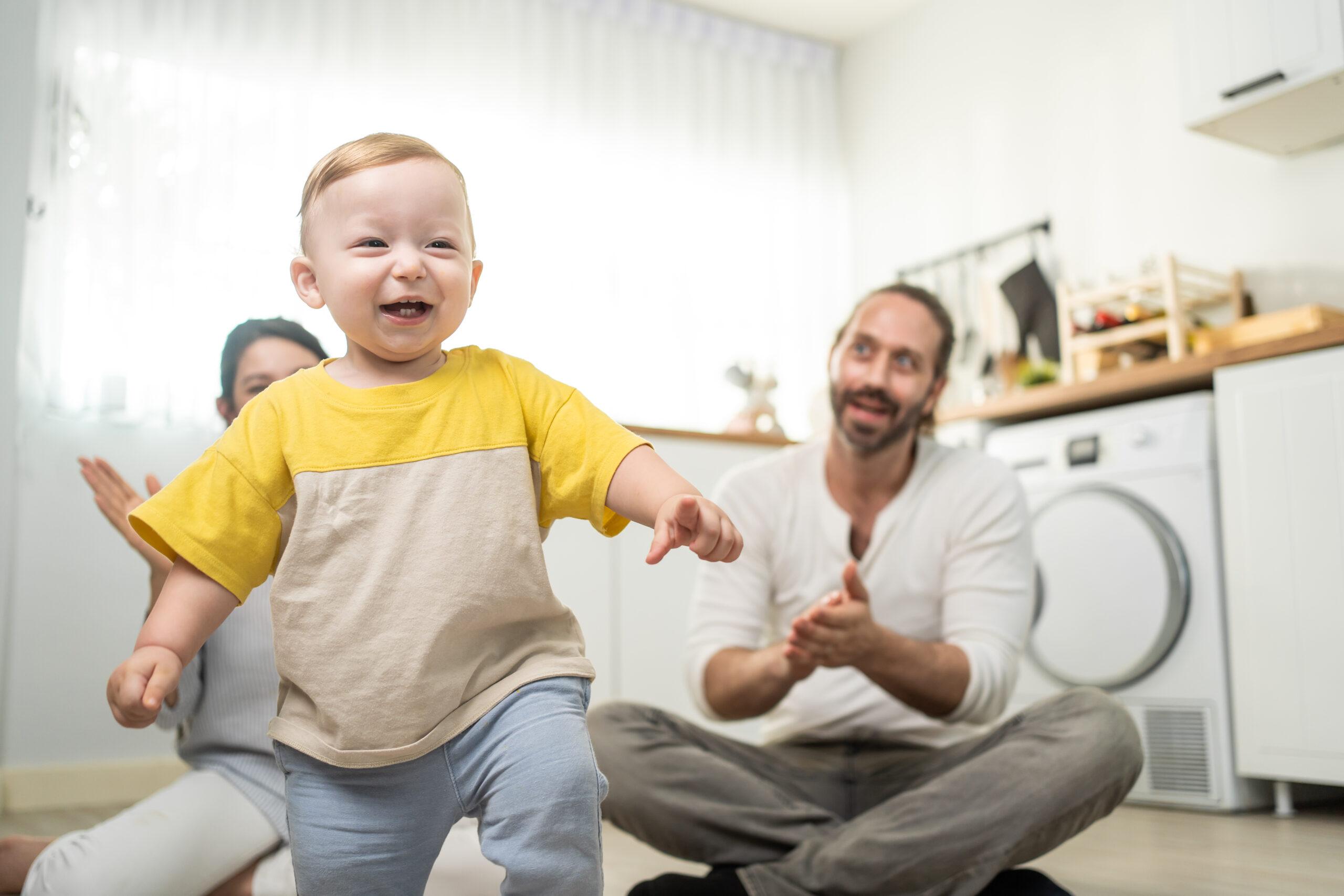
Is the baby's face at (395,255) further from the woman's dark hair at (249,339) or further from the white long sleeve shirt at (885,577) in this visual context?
the white long sleeve shirt at (885,577)

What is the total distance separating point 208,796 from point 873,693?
2.77 feet

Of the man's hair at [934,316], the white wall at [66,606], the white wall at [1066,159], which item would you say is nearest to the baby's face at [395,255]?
the man's hair at [934,316]

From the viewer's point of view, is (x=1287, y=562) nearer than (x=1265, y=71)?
Yes

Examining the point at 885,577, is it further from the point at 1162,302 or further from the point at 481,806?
the point at 1162,302

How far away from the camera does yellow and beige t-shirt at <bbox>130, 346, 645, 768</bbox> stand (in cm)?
72

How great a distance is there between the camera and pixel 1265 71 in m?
2.33

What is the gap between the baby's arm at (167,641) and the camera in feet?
2.16

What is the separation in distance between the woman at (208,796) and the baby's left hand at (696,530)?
2.00ft

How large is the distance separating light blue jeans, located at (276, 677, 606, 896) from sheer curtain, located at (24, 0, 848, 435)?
87.6 inches

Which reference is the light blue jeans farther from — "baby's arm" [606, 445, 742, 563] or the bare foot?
the bare foot

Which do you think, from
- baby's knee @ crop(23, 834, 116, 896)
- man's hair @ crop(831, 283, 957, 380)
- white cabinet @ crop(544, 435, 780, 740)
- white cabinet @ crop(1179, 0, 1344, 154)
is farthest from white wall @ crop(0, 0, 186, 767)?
white cabinet @ crop(1179, 0, 1344, 154)

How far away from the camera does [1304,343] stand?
2072mm

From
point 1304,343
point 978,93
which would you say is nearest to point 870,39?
point 978,93

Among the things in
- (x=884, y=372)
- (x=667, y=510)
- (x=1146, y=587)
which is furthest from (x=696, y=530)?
(x=1146, y=587)
